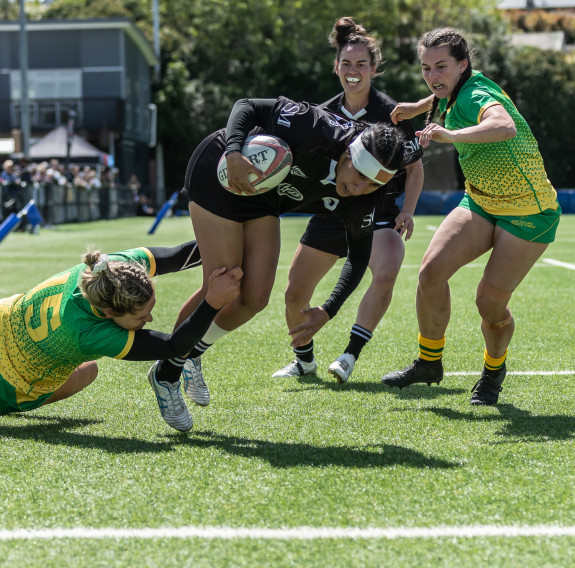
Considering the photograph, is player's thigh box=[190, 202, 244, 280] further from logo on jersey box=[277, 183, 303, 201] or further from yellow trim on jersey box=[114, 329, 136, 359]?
yellow trim on jersey box=[114, 329, 136, 359]

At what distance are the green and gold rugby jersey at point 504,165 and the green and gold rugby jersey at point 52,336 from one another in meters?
1.97

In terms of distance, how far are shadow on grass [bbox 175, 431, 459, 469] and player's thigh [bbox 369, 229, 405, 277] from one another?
2.01 metres

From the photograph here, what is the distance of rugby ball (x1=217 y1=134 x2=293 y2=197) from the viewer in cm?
472

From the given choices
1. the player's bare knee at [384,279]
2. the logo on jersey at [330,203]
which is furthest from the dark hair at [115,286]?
the player's bare knee at [384,279]

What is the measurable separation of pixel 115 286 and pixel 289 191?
4.05ft

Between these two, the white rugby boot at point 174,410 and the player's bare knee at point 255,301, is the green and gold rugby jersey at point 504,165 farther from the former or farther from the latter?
the white rugby boot at point 174,410

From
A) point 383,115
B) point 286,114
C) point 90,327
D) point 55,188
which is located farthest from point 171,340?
point 55,188

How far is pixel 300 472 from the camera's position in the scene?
158 inches

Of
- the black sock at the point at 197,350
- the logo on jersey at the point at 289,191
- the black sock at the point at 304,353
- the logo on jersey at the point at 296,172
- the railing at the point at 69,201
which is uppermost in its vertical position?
the logo on jersey at the point at 296,172

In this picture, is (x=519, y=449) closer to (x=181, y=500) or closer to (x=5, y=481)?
(x=181, y=500)

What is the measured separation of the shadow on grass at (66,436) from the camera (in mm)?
4473

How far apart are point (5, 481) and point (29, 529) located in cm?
64

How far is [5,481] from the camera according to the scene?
12.9ft

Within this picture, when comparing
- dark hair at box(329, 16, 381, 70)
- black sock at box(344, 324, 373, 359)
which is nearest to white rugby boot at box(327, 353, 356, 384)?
black sock at box(344, 324, 373, 359)
